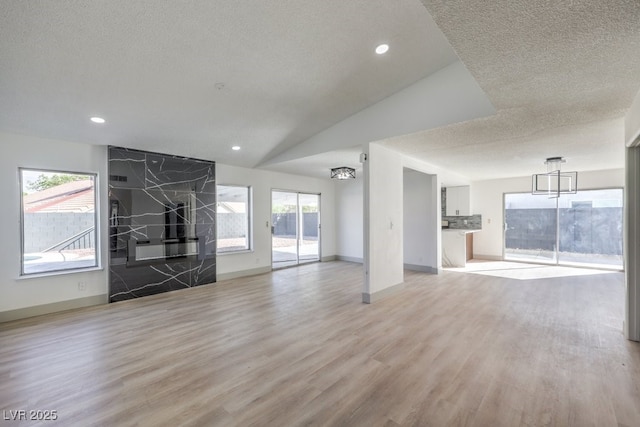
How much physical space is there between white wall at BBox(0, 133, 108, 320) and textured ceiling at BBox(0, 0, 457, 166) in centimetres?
21

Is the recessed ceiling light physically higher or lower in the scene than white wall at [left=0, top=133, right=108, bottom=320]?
higher

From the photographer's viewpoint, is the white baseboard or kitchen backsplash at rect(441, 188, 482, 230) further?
kitchen backsplash at rect(441, 188, 482, 230)

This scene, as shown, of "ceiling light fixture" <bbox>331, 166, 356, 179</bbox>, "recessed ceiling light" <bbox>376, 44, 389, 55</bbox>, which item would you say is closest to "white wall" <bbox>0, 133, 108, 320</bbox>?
"ceiling light fixture" <bbox>331, 166, 356, 179</bbox>

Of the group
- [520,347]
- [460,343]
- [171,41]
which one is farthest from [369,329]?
[171,41]

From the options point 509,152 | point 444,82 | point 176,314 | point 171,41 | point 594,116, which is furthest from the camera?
point 509,152

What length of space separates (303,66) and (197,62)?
1.19 metres

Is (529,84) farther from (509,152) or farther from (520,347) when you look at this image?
(509,152)

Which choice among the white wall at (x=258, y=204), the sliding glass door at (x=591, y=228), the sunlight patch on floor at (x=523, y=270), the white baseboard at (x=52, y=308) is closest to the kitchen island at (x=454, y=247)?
the sunlight patch on floor at (x=523, y=270)

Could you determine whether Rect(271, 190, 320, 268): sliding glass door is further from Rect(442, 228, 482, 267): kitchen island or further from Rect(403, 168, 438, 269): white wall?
Rect(442, 228, 482, 267): kitchen island

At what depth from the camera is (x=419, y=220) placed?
684cm

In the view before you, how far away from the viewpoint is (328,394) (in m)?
2.14

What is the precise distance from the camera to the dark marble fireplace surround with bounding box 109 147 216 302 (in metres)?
4.77

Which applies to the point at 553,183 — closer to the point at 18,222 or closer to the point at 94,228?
the point at 94,228

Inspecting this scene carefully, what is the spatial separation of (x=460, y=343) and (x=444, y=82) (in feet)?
10.5
